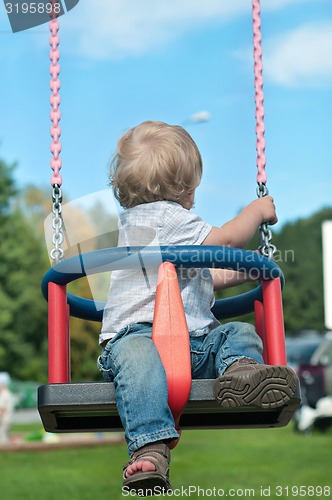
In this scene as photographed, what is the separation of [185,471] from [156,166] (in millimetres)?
16854

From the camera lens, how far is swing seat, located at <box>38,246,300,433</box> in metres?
2.92

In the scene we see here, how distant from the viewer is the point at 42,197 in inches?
1535

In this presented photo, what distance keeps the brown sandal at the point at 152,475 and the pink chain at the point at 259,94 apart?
1123 mm

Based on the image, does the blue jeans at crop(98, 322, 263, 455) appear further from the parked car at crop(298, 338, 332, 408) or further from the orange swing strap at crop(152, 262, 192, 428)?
the parked car at crop(298, 338, 332, 408)

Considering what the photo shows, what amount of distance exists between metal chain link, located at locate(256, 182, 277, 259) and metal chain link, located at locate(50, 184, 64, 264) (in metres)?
0.73

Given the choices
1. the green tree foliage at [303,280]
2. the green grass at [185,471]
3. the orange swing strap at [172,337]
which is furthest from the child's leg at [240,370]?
the green tree foliage at [303,280]

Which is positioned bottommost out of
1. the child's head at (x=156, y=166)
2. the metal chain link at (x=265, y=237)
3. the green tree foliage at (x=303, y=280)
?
the green tree foliage at (x=303, y=280)

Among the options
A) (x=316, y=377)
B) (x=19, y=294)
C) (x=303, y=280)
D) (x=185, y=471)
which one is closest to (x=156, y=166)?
(x=185, y=471)

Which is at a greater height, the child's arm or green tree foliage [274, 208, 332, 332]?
the child's arm

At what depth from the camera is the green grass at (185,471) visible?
17.7 metres

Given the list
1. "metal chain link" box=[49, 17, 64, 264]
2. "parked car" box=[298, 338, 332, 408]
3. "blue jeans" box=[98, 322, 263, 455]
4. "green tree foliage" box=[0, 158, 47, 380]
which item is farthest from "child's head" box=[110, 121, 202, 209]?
"green tree foliage" box=[0, 158, 47, 380]

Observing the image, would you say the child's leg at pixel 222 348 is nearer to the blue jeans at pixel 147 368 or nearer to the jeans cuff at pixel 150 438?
the blue jeans at pixel 147 368

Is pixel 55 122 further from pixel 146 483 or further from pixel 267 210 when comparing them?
pixel 146 483

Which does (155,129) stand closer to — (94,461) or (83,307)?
(83,307)
